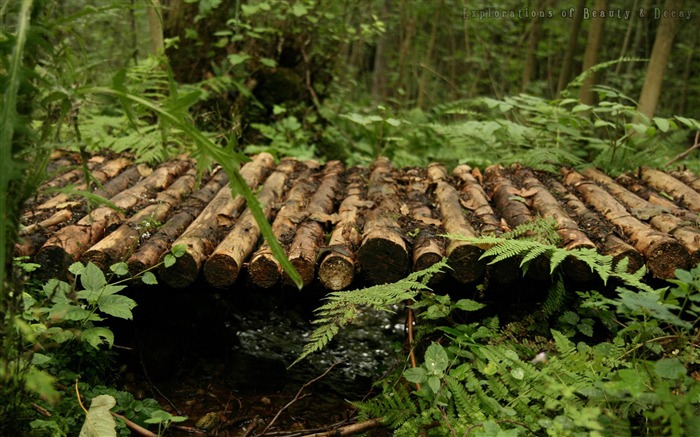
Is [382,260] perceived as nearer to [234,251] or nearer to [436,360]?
[436,360]

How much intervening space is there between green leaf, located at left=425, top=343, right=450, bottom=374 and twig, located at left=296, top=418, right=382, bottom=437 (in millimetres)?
406

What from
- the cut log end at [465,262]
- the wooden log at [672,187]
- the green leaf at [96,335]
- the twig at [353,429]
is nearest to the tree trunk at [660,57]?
the wooden log at [672,187]

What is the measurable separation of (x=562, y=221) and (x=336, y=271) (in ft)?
4.61

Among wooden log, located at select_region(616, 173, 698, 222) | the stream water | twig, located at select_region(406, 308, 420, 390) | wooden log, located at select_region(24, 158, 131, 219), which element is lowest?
the stream water

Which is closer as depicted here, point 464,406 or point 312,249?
point 464,406

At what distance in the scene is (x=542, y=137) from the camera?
484cm

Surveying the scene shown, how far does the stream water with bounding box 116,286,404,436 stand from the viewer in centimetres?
322

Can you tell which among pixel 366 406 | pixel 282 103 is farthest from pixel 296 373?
pixel 282 103

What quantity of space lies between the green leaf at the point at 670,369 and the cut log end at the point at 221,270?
1.92 meters

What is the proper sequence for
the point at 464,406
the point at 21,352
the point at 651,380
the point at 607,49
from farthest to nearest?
the point at 607,49 < the point at 464,406 < the point at 651,380 < the point at 21,352

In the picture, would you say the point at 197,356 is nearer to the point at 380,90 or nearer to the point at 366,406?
the point at 366,406

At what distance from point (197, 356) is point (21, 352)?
7.24 ft

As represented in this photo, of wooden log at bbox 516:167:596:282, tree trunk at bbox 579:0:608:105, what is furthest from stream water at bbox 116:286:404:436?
tree trunk at bbox 579:0:608:105

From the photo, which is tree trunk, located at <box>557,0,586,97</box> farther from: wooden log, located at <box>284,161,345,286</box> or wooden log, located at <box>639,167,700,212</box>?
wooden log, located at <box>284,161,345,286</box>
